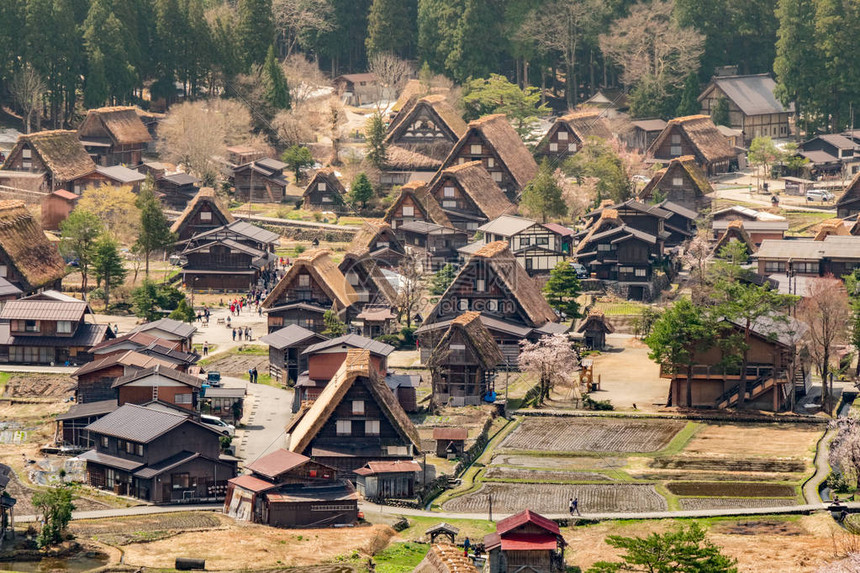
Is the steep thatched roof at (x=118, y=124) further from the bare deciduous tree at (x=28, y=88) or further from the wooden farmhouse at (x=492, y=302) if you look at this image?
the wooden farmhouse at (x=492, y=302)

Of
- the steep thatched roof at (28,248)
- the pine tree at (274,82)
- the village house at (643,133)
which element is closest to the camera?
the steep thatched roof at (28,248)

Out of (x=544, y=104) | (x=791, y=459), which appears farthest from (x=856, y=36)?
(x=791, y=459)

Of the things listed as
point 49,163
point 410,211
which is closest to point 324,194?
point 410,211

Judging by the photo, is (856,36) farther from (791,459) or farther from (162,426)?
(162,426)

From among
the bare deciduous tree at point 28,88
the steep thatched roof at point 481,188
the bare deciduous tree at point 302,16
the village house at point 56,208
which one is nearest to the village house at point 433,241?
the steep thatched roof at point 481,188

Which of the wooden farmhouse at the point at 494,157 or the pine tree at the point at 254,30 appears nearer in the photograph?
the wooden farmhouse at the point at 494,157

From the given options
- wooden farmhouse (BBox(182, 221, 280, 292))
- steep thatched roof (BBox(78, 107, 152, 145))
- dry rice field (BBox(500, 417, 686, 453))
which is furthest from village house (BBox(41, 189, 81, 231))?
dry rice field (BBox(500, 417, 686, 453))

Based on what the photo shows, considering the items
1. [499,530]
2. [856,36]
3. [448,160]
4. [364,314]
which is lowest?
[499,530]
